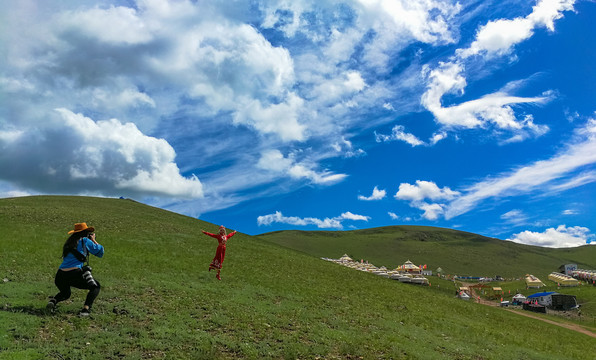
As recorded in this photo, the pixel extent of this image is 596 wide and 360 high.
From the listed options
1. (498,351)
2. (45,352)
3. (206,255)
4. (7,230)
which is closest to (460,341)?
(498,351)

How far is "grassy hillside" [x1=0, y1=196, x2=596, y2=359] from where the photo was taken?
42.6 ft

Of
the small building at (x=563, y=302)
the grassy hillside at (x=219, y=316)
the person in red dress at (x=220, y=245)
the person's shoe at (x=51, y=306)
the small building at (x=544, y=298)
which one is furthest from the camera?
the small building at (x=544, y=298)

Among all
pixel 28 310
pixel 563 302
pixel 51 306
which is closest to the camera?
pixel 28 310

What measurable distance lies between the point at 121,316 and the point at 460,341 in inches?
744

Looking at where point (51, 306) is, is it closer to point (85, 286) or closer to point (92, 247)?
point (85, 286)

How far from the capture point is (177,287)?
69.8ft

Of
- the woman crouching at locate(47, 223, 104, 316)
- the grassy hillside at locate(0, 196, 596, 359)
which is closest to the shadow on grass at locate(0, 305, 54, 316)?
the grassy hillside at locate(0, 196, 596, 359)

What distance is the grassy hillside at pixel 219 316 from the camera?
42.6ft

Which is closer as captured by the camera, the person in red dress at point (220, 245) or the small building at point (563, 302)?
the person in red dress at point (220, 245)

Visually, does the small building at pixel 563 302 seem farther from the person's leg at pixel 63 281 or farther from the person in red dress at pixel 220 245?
the person's leg at pixel 63 281

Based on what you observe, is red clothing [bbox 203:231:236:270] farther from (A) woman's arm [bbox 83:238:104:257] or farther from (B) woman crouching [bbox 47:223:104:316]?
(B) woman crouching [bbox 47:223:104:316]

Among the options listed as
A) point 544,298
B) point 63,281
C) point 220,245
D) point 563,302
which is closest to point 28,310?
point 63,281

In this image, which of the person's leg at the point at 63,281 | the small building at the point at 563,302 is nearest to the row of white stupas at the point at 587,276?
the small building at the point at 563,302

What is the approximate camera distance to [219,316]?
56.4ft
